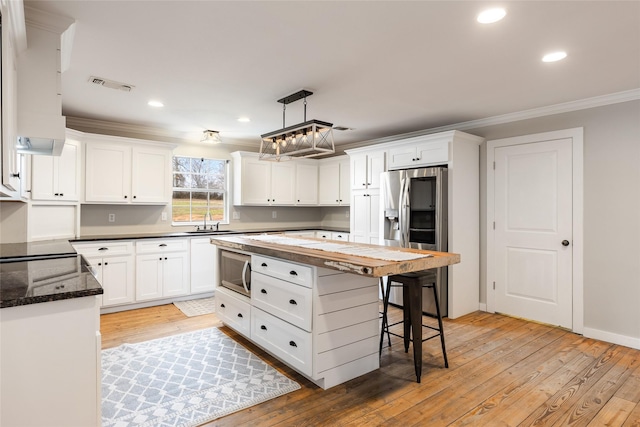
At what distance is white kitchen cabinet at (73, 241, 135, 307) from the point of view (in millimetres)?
4055

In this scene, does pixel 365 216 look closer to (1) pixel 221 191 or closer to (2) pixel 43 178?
(1) pixel 221 191

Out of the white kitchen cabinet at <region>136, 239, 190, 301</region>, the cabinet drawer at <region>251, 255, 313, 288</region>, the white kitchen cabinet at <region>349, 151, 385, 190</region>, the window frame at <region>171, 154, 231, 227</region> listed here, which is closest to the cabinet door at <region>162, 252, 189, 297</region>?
the white kitchen cabinet at <region>136, 239, 190, 301</region>

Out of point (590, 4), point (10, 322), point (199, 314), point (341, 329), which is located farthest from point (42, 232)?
point (590, 4)

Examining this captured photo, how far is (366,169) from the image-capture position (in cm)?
500

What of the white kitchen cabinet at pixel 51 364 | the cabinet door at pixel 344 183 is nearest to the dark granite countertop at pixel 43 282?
the white kitchen cabinet at pixel 51 364

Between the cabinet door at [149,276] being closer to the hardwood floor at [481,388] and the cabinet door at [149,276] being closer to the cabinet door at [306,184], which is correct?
the hardwood floor at [481,388]

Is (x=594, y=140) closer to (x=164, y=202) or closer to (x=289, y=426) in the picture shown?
(x=289, y=426)

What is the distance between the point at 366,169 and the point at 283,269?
2.74m

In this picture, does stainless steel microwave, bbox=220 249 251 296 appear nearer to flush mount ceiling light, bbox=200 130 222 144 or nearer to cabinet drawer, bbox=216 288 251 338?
cabinet drawer, bbox=216 288 251 338

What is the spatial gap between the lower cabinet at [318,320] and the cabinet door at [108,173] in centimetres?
266

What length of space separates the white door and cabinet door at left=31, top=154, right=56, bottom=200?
16.7 feet

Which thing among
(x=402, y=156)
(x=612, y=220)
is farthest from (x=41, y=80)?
(x=612, y=220)

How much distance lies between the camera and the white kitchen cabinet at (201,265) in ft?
15.8

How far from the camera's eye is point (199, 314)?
13.7 feet
